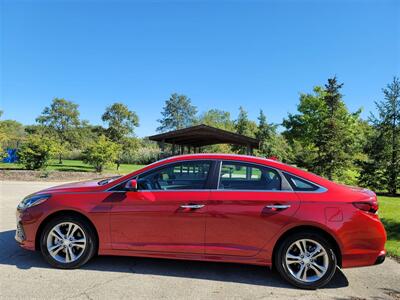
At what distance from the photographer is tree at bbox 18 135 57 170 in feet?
62.2

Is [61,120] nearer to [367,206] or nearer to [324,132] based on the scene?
[324,132]

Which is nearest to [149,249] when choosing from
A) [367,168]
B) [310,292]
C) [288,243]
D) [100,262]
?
[100,262]

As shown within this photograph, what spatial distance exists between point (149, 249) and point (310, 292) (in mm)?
2094

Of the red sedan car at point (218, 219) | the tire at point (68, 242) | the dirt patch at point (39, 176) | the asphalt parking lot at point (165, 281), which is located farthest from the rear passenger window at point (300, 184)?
the dirt patch at point (39, 176)

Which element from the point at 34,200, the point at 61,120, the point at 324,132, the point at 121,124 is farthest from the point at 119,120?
the point at 34,200

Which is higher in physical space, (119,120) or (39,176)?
(119,120)

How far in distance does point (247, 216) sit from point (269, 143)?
3297 centimetres

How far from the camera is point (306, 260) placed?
367cm

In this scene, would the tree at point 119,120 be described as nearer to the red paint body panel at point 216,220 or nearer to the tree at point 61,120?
the tree at point 61,120

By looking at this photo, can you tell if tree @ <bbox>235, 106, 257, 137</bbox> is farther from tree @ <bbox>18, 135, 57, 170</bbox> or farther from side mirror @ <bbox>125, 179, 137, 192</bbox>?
side mirror @ <bbox>125, 179, 137, 192</bbox>

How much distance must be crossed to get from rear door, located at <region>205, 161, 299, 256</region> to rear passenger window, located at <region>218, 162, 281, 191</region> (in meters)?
0.03

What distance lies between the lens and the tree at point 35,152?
18969 mm

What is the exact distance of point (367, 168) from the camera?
17594 mm

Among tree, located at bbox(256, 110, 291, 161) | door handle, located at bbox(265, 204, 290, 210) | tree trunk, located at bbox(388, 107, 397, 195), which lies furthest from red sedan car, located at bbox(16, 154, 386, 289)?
tree, located at bbox(256, 110, 291, 161)
